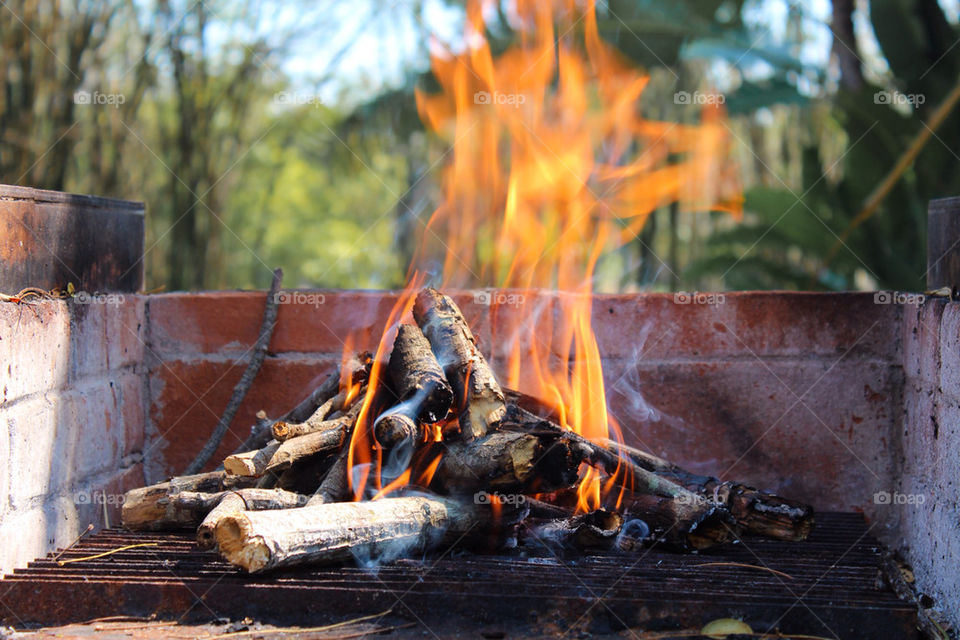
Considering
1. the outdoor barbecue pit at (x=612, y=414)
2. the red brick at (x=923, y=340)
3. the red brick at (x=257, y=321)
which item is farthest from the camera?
the red brick at (x=257, y=321)

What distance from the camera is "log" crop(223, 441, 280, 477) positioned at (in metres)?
3.05

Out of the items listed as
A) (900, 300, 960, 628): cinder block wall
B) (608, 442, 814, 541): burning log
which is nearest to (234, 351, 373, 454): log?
(608, 442, 814, 541): burning log

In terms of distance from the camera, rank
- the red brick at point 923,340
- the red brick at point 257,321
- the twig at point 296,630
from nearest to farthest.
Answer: the twig at point 296,630, the red brick at point 923,340, the red brick at point 257,321

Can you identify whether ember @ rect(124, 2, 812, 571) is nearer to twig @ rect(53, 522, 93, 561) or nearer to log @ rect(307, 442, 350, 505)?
log @ rect(307, 442, 350, 505)

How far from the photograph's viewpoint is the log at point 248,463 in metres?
3.05

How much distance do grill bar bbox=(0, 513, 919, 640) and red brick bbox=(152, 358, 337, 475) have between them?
44.5 inches

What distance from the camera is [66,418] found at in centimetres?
314

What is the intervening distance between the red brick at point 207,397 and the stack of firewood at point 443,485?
547mm

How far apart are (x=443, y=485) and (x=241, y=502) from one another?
67 centimetres

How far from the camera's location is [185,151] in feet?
30.9

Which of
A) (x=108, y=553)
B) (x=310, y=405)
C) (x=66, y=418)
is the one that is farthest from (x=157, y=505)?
(x=310, y=405)

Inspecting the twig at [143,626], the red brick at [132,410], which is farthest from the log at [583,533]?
the red brick at [132,410]

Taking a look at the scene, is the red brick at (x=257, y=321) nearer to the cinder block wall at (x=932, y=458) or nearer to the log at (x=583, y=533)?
the log at (x=583, y=533)

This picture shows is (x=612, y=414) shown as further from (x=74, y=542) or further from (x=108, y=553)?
(x=74, y=542)
